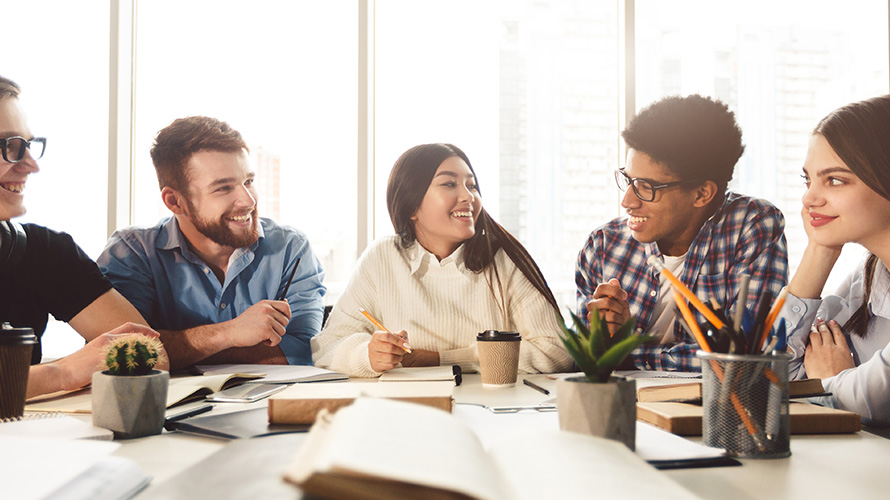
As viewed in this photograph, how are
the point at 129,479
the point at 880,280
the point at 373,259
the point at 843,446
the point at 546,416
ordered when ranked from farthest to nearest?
the point at 373,259
the point at 880,280
the point at 546,416
the point at 843,446
the point at 129,479

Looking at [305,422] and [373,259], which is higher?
[373,259]

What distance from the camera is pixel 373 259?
6.59 ft

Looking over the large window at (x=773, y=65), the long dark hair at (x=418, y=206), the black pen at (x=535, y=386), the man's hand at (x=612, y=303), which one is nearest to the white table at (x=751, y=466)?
the black pen at (x=535, y=386)

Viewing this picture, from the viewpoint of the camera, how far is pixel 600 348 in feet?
2.30

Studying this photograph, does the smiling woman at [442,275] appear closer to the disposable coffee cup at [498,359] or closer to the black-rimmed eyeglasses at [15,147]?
the disposable coffee cup at [498,359]

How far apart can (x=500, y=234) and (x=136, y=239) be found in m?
1.20

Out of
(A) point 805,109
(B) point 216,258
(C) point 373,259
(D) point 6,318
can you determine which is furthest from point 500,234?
(A) point 805,109

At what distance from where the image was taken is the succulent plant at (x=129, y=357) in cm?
84

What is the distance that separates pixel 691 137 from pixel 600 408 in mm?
1625

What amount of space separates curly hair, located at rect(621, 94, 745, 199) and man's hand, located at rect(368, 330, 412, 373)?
→ 1.13m

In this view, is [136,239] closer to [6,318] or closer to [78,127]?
[6,318]

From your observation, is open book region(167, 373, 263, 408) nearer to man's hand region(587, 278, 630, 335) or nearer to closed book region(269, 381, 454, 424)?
closed book region(269, 381, 454, 424)

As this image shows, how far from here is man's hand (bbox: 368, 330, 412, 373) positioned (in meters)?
1.42

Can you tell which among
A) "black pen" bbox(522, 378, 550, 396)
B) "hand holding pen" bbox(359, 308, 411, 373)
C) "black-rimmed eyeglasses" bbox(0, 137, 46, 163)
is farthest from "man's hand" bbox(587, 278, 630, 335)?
"black-rimmed eyeglasses" bbox(0, 137, 46, 163)
